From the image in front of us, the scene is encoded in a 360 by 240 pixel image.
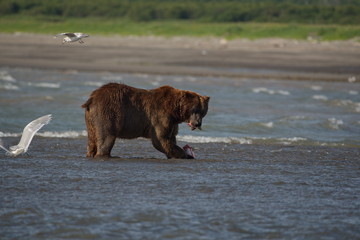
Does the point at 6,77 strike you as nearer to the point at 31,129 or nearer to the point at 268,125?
the point at 268,125

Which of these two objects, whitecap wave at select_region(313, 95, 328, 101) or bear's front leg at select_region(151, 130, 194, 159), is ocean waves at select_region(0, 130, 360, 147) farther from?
whitecap wave at select_region(313, 95, 328, 101)

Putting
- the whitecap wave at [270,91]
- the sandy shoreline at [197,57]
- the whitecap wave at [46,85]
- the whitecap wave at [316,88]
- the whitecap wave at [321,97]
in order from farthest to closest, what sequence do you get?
the sandy shoreline at [197,57] < the whitecap wave at [316,88] < the whitecap wave at [270,91] < the whitecap wave at [46,85] < the whitecap wave at [321,97]

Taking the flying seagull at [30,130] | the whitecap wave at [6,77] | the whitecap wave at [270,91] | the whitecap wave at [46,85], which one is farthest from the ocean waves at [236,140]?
the whitecap wave at [6,77]

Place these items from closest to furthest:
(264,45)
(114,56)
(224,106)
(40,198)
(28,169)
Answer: (40,198) < (28,169) < (224,106) < (114,56) < (264,45)

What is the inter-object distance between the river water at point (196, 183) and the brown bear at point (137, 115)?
0.30 meters

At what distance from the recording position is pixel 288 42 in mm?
44125

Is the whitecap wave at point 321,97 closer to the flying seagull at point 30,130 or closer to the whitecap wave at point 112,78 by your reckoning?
the whitecap wave at point 112,78

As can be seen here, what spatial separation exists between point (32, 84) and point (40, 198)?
581 inches

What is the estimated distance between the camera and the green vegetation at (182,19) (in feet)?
159

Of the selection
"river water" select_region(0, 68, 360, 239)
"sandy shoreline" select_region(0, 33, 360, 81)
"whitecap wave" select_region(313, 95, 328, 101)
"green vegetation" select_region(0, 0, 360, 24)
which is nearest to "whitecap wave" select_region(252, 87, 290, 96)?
"whitecap wave" select_region(313, 95, 328, 101)

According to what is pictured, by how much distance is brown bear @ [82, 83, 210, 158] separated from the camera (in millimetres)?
9367

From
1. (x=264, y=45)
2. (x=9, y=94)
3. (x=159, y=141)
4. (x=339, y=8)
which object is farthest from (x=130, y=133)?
(x=339, y=8)

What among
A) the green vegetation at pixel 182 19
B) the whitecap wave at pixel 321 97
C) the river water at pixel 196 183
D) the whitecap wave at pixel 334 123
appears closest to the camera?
the river water at pixel 196 183

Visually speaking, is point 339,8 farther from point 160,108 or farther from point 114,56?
point 160,108
